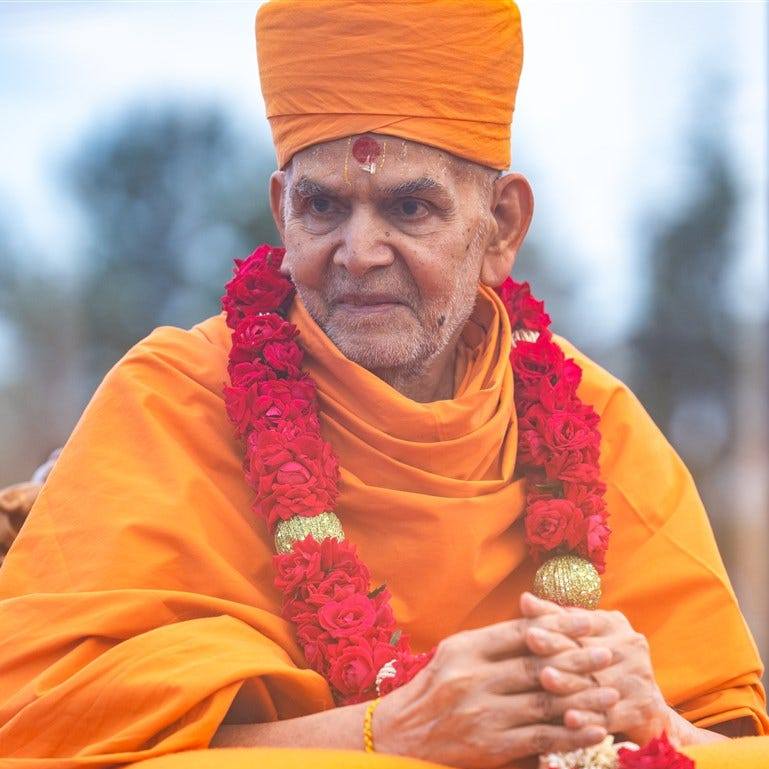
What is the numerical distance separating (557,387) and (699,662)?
0.73 metres

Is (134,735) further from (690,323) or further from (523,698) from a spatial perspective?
(690,323)

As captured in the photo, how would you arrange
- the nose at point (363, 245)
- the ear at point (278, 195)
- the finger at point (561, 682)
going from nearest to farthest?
the finger at point (561, 682), the nose at point (363, 245), the ear at point (278, 195)

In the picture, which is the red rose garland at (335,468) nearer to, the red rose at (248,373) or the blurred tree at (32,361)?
the red rose at (248,373)

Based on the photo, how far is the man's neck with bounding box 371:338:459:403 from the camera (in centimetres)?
352

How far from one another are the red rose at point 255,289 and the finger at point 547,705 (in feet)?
→ 4.00

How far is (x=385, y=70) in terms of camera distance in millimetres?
3314

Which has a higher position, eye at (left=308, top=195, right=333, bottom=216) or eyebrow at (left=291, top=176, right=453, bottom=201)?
eyebrow at (left=291, top=176, right=453, bottom=201)

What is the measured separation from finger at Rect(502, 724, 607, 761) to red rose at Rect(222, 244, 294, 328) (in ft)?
4.13

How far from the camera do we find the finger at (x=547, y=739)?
2.69 m

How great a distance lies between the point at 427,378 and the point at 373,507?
0.44 m

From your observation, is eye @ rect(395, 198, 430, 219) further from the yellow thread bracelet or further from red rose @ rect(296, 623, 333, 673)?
the yellow thread bracelet

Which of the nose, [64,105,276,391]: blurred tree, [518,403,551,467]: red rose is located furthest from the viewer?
[64,105,276,391]: blurred tree

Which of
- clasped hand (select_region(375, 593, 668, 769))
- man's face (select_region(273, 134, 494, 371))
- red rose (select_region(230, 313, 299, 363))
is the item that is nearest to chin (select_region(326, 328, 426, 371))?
man's face (select_region(273, 134, 494, 371))

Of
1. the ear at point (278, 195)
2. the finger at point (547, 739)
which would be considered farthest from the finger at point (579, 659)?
the ear at point (278, 195)
